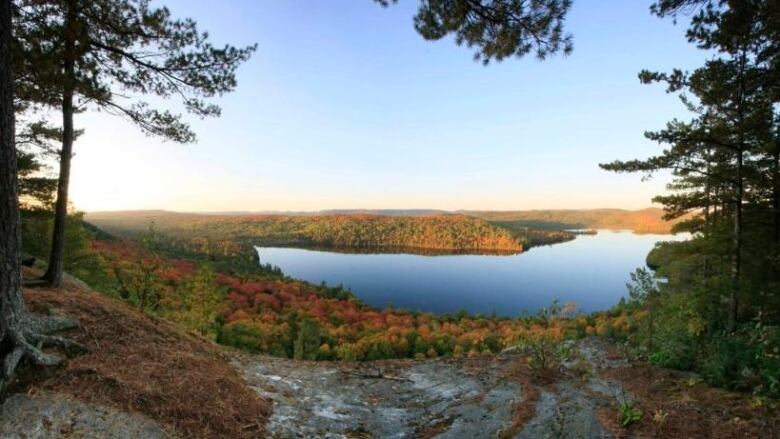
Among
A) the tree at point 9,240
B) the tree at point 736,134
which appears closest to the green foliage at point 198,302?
the tree at point 9,240

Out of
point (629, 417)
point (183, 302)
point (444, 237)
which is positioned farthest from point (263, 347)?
point (444, 237)

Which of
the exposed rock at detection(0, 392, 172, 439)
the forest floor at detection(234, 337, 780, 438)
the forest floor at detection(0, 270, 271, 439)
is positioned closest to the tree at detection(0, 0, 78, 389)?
the forest floor at detection(0, 270, 271, 439)

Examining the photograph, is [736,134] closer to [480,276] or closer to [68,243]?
[68,243]

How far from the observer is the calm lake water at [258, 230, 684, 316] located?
8050cm

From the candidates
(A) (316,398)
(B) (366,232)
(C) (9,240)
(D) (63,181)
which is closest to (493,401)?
(A) (316,398)

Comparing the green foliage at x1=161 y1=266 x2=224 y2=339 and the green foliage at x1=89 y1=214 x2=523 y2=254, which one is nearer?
the green foliage at x1=161 y1=266 x2=224 y2=339

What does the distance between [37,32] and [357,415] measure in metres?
7.12

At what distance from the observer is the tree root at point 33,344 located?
10.7 feet

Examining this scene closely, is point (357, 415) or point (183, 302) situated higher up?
point (357, 415)

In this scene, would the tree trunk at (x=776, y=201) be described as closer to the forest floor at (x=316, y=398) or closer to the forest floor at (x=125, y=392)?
the forest floor at (x=316, y=398)

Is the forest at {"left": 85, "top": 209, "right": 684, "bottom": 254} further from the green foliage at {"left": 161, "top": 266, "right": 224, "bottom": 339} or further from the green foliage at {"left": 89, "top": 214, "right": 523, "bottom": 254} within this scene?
the green foliage at {"left": 161, "top": 266, "right": 224, "bottom": 339}

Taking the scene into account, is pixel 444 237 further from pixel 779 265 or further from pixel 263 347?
pixel 779 265

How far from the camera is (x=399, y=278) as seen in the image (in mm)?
109875

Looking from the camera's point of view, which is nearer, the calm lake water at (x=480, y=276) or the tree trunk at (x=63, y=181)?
the tree trunk at (x=63, y=181)
